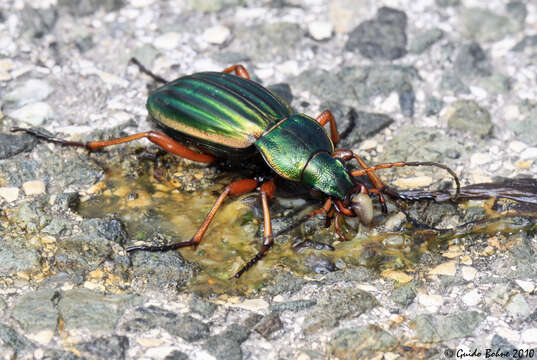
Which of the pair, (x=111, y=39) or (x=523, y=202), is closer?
(x=523, y=202)

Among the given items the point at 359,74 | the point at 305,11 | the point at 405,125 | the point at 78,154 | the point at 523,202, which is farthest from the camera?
the point at 305,11

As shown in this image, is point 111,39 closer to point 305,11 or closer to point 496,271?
point 305,11

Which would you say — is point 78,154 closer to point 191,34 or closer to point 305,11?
point 191,34

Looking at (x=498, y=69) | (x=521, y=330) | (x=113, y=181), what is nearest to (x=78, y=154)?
(x=113, y=181)

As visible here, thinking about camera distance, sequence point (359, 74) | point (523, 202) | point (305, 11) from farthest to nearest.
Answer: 1. point (305, 11)
2. point (359, 74)
3. point (523, 202)

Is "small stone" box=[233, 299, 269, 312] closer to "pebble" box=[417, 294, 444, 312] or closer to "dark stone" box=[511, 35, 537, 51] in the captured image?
"pebble" box=[417, 294, 444, 312]

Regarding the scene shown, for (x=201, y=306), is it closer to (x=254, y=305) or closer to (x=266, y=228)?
(x=254, y=305)

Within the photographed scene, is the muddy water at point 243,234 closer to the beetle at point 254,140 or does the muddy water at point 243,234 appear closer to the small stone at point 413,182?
the beetle at point 254,140

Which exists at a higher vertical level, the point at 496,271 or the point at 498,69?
the point at 498,69

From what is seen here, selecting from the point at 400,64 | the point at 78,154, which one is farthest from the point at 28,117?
the point at 400,64
